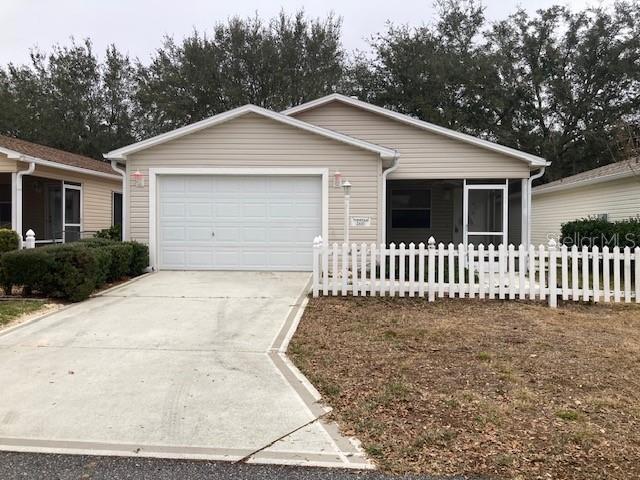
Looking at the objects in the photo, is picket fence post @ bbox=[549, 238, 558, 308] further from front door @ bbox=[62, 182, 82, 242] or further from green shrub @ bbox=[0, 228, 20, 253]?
front door @ bbox=[62, 182, 82, 242]

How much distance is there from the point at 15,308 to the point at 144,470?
5456 millimetres

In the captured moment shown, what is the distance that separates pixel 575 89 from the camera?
29000mm

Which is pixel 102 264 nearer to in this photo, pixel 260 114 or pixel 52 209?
pixel 260 114

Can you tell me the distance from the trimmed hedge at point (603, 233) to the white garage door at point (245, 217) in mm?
7602

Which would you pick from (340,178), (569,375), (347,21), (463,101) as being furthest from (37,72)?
(569,375)

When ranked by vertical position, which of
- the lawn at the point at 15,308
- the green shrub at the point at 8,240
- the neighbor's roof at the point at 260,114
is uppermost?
the neighbor's roof at the point at 260,114

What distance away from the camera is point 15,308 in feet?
24.7

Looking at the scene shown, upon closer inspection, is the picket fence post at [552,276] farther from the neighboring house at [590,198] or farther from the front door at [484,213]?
the neighboring house at [590,198]

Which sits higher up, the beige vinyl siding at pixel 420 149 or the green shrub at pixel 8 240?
the beige vinyl siding at pixel 420 149

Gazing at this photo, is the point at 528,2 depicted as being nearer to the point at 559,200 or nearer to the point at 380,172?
the point at 559,200

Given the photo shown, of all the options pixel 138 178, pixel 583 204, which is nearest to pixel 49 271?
pixel 138 178

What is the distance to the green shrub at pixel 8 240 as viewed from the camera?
11.7 m

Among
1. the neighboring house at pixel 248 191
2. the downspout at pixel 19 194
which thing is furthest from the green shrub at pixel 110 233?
the neighboring house at pixel 248 191

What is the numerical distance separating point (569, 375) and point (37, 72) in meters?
35.5
